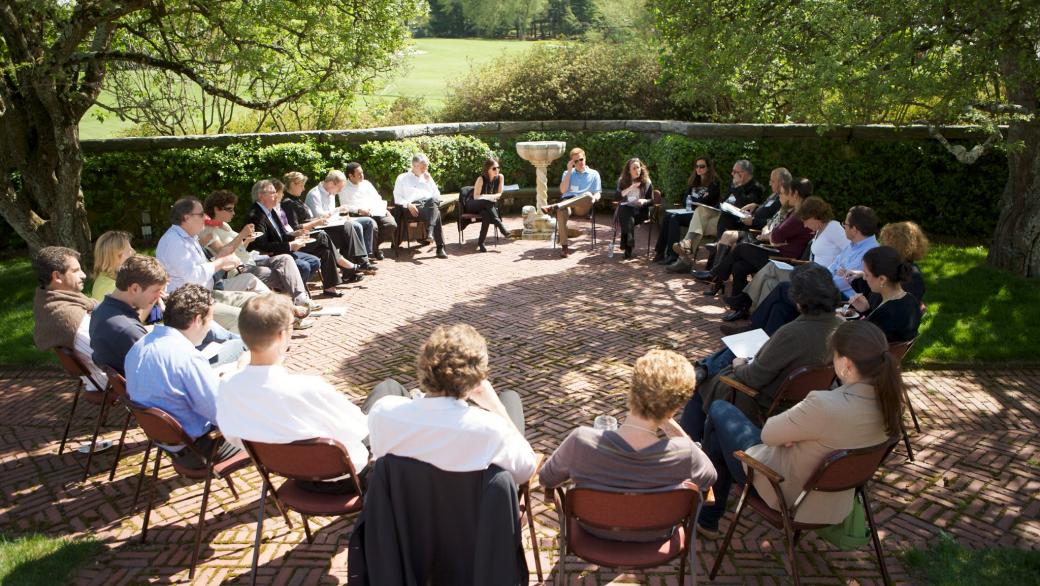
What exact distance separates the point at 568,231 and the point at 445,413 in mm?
8805

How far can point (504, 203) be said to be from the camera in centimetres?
1426

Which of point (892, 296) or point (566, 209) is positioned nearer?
point (892, 296)

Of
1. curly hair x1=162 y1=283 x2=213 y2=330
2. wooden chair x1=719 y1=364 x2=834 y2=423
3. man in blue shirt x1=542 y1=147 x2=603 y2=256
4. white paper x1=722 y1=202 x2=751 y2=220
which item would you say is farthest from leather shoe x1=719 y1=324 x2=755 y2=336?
curly hair x1=162 y1=283 x2=213 y2=330

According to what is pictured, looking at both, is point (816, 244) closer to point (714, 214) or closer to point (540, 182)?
point (714, 214)

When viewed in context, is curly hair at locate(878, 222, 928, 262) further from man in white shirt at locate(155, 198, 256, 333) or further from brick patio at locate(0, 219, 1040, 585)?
man in white shirt at locate(155, 198, 256, 333)

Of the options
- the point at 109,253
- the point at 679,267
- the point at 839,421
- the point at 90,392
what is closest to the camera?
the point at 839,421

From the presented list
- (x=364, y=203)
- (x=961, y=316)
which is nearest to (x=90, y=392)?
(x=364, y=203)

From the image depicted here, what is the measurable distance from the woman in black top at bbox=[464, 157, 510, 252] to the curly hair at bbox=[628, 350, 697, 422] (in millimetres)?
8060

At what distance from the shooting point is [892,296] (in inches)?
193

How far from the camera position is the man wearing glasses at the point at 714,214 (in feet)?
29.8

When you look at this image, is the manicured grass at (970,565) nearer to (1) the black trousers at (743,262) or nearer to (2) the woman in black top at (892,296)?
(2) the woman in black top at (892,296)

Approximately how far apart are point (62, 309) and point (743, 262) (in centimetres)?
626

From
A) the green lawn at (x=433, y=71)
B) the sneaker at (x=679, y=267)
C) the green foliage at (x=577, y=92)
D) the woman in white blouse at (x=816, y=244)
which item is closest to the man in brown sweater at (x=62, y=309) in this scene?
the woman in white blouse at (x=816, y=244)

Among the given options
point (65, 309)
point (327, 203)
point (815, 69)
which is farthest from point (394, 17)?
point (65, 309)
